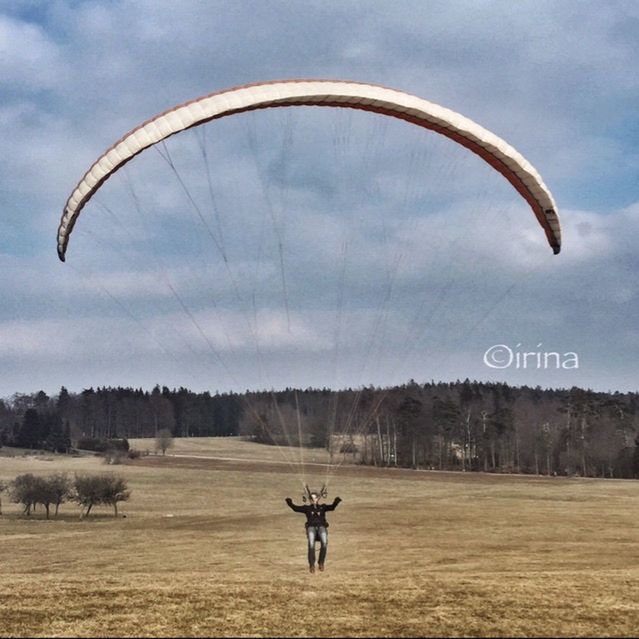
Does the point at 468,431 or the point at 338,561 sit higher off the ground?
the point at 468,431

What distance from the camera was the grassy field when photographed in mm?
11875

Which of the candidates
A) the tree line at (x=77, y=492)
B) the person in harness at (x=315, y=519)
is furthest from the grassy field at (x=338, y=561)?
the tree line at (x=77, y=492)

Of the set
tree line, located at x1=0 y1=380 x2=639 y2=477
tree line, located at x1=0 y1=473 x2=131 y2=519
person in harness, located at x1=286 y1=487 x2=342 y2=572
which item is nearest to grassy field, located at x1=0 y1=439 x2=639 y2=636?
person in harness, located at x1=286 y1=487 x2=342 y2=572

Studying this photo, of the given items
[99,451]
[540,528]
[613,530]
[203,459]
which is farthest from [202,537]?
[99,451]

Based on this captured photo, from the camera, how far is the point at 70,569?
27562 mm

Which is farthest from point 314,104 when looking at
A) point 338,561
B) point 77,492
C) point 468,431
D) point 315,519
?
point 468,431

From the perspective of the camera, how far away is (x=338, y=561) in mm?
27969

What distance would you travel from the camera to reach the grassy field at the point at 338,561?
11875 millimetres

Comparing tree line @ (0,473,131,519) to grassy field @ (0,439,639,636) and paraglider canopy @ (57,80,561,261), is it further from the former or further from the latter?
paraglider canopy @ (57,80,561,261)

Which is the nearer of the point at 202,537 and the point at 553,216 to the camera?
the point at 553,216

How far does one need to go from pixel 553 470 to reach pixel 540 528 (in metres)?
68.5

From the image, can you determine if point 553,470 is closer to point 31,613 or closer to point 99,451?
point 99,451

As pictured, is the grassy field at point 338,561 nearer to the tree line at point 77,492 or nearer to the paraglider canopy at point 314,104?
the tree line at point 77,492

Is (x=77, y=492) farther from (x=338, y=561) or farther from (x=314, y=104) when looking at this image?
(x=314, y=104)
